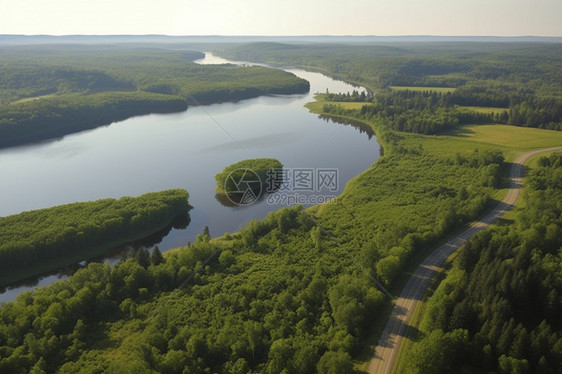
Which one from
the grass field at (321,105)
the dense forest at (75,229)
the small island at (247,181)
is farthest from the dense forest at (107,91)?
the small island at (247,181)

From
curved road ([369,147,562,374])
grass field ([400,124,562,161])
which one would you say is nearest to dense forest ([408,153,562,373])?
curved road ([369,147,562,374])

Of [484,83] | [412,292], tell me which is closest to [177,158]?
[412,292]

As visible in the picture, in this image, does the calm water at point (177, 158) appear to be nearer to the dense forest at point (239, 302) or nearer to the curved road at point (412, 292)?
the dense forest at point (239, 302)

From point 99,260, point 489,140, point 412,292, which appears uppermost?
point 489,140

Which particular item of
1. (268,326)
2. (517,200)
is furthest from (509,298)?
(517,200)

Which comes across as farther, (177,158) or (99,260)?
(177,158)

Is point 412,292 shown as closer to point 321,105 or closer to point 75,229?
point 75,229

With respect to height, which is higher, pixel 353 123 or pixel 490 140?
pixel 490 140

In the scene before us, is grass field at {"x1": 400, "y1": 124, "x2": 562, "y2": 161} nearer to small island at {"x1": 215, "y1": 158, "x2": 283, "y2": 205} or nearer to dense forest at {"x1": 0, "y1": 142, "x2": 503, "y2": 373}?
dense forest at {"x1": 0, "y1": 142, "x2": 503, "y2": 373}
